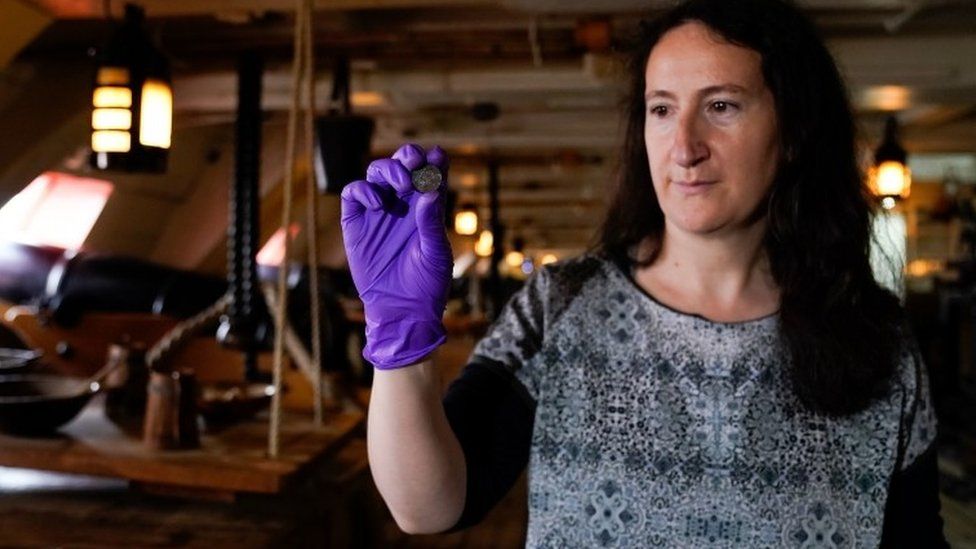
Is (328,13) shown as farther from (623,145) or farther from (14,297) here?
(623,145)

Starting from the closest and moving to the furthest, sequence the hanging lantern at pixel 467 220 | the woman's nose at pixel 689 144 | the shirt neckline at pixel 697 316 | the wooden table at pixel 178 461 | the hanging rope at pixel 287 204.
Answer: the woman's nose at pixel 689 144 < the shirt neckline at pixel 697 316 < the hanging rope at pixel 287 204 < the wooden table at pixel 178 461 < the hanging lantern at pixel 467 220

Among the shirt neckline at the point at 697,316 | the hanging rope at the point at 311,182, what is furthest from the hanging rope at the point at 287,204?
the shirt neckline at the point at 697,316

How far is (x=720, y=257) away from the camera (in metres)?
1.38

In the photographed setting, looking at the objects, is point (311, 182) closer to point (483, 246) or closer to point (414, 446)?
point (414, 446)

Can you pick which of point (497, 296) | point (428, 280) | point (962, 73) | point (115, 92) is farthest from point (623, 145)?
point (497, 296)

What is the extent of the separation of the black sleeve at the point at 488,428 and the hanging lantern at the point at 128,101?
1841 mm

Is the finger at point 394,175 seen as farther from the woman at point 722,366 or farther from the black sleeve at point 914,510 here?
the black sleeve at point 914,510

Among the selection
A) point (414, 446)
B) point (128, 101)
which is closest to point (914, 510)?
point (414, 446)

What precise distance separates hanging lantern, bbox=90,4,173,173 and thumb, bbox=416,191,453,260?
77.4 inches

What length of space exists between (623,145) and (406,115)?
5328 millimetres

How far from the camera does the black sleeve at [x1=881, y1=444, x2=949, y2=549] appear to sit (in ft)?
4.30

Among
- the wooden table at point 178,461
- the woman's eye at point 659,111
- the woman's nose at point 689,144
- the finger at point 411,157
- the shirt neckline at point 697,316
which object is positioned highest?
the woman's eye at point 659,111

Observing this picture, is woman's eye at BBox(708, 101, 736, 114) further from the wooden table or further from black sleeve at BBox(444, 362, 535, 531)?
the wooden table

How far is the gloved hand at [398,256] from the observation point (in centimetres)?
109
